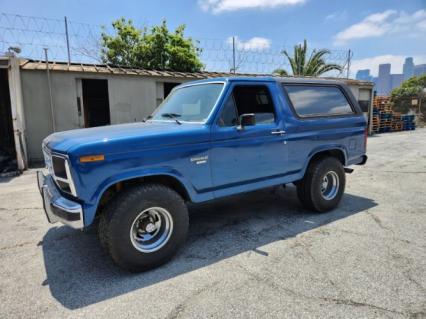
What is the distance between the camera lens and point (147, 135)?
3162mm

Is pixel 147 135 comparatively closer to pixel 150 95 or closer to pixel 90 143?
pixel 90 143

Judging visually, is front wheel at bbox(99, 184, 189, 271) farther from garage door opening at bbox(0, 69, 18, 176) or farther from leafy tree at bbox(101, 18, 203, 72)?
leafy tree at bbox(101, 18, 203, 72)

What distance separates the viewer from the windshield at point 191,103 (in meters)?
3.84

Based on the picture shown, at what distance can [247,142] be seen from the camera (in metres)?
3.89

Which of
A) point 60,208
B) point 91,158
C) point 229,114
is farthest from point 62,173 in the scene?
point 229,114

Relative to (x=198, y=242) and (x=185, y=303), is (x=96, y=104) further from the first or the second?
(x=185, y=303)

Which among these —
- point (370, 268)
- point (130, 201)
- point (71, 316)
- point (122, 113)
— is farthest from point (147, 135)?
point (122, 113)

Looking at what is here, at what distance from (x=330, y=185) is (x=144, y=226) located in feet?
10.9

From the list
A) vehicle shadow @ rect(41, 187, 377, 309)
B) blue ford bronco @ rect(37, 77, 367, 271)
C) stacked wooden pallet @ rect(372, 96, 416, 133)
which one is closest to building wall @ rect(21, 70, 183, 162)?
vehicle shadow @ rect(41, 187, 377, 309)

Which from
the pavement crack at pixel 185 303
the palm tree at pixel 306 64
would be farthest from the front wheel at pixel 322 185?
the palm tree at pixel 306 64

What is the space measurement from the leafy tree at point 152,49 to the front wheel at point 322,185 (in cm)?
1317

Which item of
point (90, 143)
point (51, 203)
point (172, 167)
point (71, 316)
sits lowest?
point (71, 316)

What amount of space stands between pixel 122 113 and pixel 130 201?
9093 millimetres

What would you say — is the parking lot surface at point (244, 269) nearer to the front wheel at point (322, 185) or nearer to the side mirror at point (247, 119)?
the front wheel at point (322, 185)
